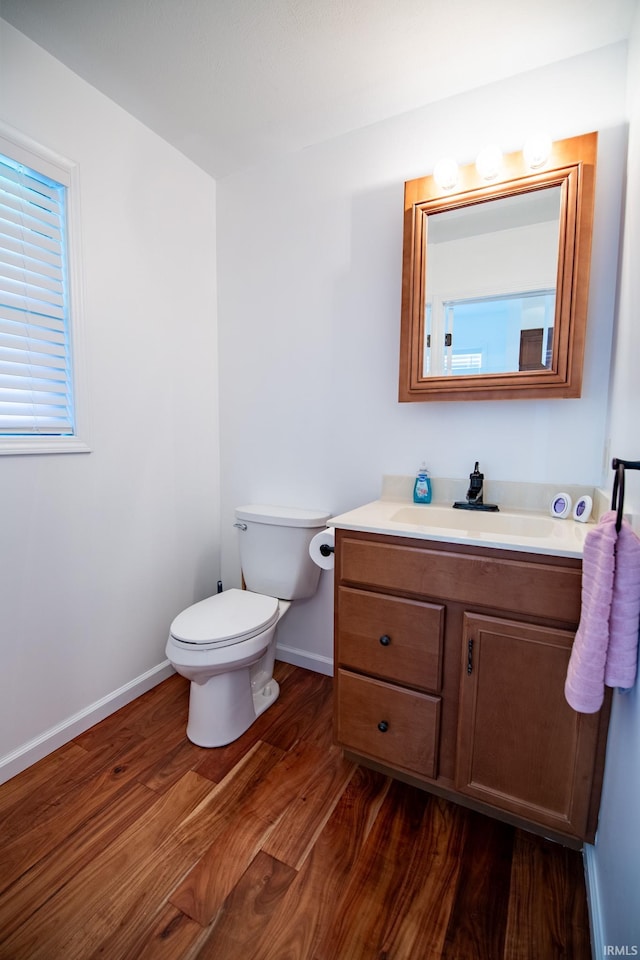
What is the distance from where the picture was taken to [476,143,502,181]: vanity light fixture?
1.40 m

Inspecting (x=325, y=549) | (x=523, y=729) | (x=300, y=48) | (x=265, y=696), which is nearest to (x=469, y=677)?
(x=523, y=729)

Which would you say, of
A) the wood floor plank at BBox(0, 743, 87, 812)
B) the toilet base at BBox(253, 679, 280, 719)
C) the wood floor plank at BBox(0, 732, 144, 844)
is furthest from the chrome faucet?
the wood floor plank at BBox(0, 743, 87, 812)

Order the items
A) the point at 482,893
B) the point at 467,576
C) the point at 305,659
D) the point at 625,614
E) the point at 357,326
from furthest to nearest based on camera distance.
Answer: the point at 305,659 → the point at 357,326 → the point at 467,576 → the point at 482,893 → the point at 625,614

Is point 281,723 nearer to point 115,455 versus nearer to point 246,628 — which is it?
point 246,628

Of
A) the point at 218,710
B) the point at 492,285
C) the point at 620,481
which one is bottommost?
the point at 218,710

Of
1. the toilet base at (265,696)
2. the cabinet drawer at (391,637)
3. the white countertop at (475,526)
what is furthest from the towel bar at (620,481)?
the toilet base at (265,696)

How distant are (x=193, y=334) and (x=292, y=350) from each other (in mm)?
511

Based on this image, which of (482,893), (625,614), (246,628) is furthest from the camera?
(246,628)

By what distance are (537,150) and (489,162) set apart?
14 centimetres

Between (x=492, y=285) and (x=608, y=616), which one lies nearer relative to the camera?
(x=608, y=616)

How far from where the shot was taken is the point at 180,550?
2049mm

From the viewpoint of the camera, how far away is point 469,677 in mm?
1197

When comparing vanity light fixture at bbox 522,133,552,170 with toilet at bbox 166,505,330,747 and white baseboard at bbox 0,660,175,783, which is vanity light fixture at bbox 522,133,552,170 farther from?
white baseboard at bbox 0,660,175,783

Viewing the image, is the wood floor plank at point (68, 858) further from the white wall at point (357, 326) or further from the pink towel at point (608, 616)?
the pink towel at point (608, 616)
